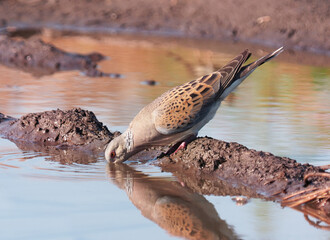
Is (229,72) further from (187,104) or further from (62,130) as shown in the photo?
(62,130)

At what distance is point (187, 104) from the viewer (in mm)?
6695

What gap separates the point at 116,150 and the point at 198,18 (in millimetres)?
10195

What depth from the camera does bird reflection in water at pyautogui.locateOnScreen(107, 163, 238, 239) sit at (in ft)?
16.5

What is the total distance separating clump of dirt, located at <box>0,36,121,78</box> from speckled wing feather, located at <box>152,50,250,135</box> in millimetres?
5253

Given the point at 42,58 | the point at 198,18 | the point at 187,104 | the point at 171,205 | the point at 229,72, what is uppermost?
the point at 198,18

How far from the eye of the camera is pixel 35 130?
7660mm

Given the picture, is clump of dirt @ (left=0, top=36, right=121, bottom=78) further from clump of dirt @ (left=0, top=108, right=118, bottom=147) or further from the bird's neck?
the bird's neck

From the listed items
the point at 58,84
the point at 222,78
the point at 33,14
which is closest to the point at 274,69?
the point at 58,84

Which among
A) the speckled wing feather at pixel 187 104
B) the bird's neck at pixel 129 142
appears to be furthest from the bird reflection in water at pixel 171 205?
the speckled wing feather at pixel 187 104

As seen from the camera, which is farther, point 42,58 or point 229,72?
point 42,58

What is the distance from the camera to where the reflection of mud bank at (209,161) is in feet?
19.0

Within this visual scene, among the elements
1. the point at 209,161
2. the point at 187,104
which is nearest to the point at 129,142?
the point at 187,104

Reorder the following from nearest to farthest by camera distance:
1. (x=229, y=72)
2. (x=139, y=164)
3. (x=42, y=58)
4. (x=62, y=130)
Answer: (x=139, y=164) < (x=229, y=72) < (x=62, y=130) < (x=42, y=58)

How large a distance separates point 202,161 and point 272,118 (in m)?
2.30
